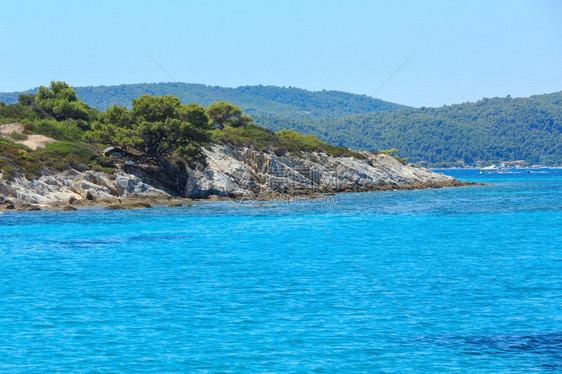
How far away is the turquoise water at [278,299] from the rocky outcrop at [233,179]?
1769 centimetres

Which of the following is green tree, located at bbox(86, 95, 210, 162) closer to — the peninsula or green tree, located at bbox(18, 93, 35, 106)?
the peninsula

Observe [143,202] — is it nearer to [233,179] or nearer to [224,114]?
[233,179]

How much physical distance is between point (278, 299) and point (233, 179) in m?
60.1

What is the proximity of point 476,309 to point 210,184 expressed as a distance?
59.4 metres

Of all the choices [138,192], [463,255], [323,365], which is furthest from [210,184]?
[323,365]

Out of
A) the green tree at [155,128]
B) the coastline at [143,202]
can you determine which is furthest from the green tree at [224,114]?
the green tree at [155,128]

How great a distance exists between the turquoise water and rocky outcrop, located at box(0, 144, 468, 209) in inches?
696

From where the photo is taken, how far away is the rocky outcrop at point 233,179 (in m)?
65.4

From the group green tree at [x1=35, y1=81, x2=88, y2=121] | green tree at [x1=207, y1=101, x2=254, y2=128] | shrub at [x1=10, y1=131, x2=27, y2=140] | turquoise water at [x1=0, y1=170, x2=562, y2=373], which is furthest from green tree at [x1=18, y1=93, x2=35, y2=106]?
turquoise water at [x1=0, y1=170, x2=562, y2=373]

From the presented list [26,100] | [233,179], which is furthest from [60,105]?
[233,179]

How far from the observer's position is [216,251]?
37781 millimetres

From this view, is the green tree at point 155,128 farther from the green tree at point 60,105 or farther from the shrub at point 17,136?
the green tree at point 60,105

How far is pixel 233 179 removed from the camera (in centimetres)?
8325

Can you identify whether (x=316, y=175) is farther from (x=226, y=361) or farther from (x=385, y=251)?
(x=226, y=361)
